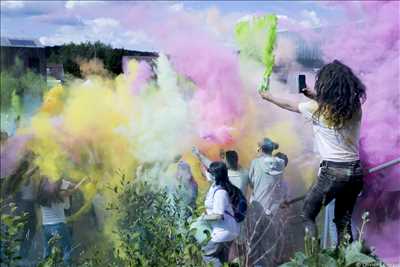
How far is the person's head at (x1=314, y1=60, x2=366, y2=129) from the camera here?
4.75m

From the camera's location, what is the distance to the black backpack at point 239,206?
4895 mm

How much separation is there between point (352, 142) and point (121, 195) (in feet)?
4.79

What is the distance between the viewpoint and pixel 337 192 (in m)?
4.79

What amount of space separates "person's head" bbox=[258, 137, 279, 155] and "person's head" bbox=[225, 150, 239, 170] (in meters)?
0.16

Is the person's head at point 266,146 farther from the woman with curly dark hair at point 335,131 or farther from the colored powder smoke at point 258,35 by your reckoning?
the colored powder smoke at point 258,35

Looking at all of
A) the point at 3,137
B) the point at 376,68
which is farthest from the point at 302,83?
the point at 3,137

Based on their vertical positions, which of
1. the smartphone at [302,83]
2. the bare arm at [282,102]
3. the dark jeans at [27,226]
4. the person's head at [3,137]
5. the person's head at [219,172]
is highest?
the smartphone at [302,83]

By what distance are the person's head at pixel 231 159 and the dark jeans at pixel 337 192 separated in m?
0.49

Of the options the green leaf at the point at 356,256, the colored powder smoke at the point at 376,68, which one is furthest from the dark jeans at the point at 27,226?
the colored powder smoke at the point at 376,68

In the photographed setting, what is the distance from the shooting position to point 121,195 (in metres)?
4.95

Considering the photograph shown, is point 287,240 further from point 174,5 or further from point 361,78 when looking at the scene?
point 174,5

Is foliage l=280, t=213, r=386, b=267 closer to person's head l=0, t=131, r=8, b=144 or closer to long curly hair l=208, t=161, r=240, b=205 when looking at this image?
long curly hair l=208, t=161, r=240, b=205

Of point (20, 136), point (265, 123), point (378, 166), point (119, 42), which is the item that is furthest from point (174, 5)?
point (378, 166)

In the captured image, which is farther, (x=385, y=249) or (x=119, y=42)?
(x=385, y=249)
